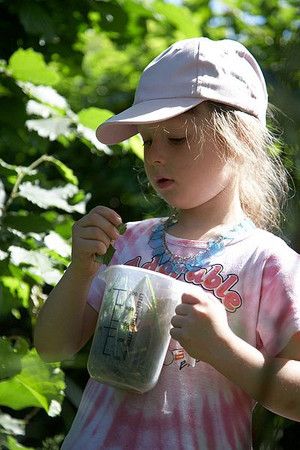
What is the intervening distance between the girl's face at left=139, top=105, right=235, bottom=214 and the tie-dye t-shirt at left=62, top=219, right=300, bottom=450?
0.39 ft

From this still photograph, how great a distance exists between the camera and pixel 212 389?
1620 mm

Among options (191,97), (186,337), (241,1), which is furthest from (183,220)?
(241,1)

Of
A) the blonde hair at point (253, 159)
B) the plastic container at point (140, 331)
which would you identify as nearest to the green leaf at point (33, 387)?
the plastic container at point (140, 331)

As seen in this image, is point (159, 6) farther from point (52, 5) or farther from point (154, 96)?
point (154, 96)

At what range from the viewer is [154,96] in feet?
5.99

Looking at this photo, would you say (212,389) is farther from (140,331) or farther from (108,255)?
(108,255)

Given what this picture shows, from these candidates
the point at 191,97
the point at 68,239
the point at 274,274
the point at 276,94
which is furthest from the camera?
the point at 68,239

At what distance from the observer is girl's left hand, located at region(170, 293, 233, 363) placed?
5.00 feet

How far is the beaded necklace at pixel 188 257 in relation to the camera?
5.66 ft

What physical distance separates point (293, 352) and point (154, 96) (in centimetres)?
54

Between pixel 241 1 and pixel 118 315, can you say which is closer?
pixel 118 315

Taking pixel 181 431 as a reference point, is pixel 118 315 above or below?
above

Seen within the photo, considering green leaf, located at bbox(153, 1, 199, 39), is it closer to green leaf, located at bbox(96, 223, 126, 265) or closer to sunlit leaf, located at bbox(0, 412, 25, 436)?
sunlit leaf, located at bbox(0, 412, 25, 436)

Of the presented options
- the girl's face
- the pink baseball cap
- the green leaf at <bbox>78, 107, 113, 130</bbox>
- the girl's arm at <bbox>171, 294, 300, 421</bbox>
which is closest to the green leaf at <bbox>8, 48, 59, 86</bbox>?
the green leaf at <bbox>78, 107, 113, 130</bbox>
